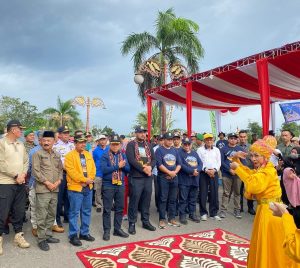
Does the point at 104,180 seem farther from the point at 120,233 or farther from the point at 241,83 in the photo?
the point at 241,83

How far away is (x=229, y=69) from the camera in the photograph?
769cm

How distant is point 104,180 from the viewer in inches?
184

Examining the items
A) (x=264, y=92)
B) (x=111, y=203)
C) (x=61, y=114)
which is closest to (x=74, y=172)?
(x=111, y=203)

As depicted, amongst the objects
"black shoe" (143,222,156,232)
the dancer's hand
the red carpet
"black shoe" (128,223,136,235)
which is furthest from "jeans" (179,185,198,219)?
the dancer's hand

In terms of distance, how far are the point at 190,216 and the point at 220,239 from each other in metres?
1.22

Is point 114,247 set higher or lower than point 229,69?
lower

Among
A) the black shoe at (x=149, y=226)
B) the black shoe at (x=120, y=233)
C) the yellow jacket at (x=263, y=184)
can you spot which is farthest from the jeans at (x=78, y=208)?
the yellow jacket at (x=263, y=184)

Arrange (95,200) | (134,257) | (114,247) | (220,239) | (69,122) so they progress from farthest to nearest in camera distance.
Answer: (69,122) → (95,200) → (220,239) → (114,247) → (134,257)

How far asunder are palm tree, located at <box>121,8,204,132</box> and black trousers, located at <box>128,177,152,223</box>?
11.5m

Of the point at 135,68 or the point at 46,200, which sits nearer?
the point at 46,200

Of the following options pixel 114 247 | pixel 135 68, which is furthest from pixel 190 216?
pixel 135 68

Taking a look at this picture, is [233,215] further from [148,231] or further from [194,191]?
[148,231]

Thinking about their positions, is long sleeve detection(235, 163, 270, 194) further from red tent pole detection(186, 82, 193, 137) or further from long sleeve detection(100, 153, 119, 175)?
red tent pole detection(186, 82, 193, 137)

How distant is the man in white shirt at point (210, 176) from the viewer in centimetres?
580
